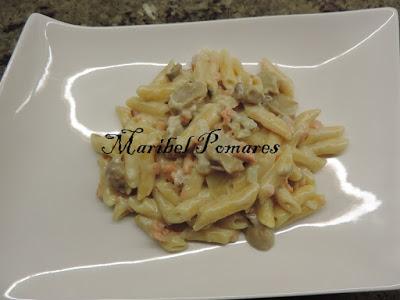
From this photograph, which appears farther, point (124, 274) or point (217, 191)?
point (217, 191)

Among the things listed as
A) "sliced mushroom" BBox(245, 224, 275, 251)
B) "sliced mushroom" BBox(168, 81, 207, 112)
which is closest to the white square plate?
"sliced mushroom" BBox(245, 224, 275, 251)

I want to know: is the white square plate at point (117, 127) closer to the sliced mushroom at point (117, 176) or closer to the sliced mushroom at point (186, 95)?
the sliced mushroom at point (117, 176)

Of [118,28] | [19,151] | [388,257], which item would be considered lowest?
[388,257]

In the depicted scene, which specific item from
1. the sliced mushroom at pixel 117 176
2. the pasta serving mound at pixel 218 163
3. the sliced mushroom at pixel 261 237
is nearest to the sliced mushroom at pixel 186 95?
the pasta serving mound at pixel 218 163

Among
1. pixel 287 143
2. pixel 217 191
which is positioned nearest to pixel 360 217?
pixel 287 143

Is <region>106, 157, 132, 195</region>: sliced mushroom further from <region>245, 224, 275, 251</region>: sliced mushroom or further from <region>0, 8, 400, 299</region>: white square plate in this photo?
<region>245, 224, 275, 251</region>: sliced mushroom

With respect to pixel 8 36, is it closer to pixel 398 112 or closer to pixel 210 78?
pixel 210 78

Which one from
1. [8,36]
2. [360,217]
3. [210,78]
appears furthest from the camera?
[8,36]
